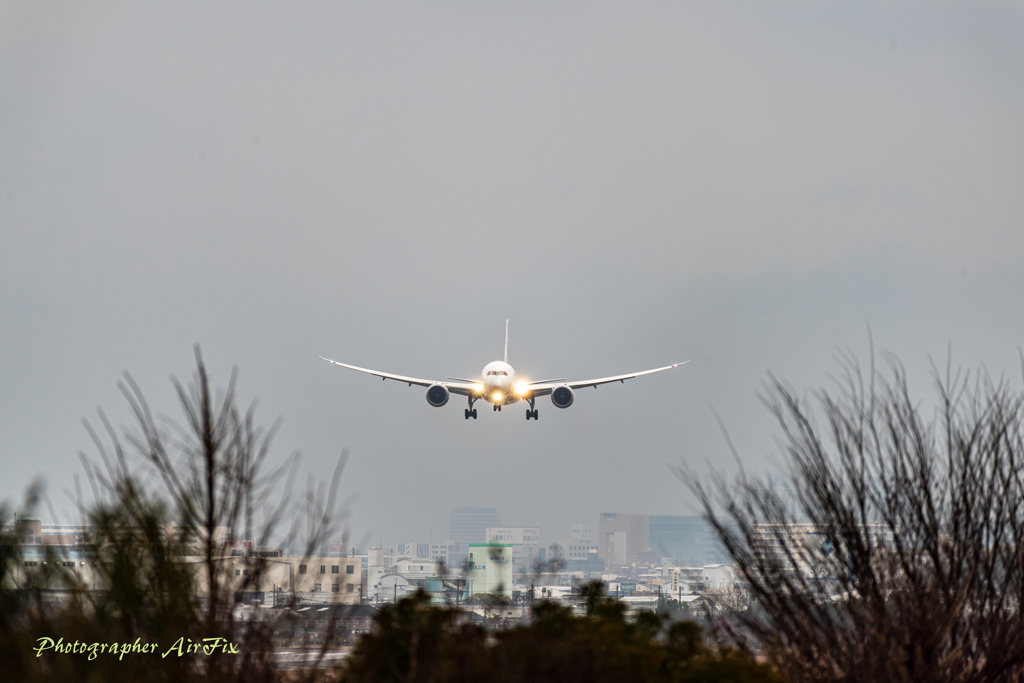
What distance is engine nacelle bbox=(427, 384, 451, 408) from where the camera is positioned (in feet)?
190

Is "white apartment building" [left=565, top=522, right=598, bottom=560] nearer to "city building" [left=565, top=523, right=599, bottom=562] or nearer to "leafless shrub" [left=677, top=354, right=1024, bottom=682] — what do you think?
"city building" [left=565, top=523, right=599, bottom=562]

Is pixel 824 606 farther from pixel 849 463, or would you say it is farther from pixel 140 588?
pixel 140 588

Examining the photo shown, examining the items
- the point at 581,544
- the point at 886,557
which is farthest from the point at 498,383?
the point at 581,544

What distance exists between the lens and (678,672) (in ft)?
39.2

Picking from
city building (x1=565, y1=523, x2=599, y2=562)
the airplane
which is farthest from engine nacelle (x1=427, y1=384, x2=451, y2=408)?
city building (x1=565, y1=523, x2=599, y2=562)

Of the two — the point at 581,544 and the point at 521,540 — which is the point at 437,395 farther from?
the point at 581,544

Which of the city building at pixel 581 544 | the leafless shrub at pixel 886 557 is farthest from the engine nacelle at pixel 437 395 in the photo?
the city building at pixel 581 544

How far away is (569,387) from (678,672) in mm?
49864

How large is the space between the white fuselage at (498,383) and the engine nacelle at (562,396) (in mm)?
2343
